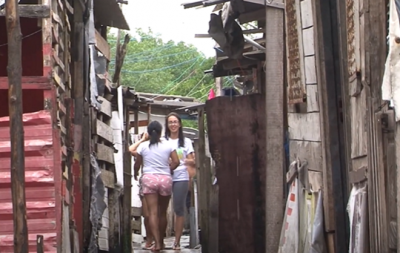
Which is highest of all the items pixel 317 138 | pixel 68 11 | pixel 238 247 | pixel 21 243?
pixel 68 11

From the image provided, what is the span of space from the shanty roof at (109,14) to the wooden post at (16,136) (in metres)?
7.02

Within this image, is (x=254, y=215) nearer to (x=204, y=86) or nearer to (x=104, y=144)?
(x=104, y=144)

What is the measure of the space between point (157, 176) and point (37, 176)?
201 inches

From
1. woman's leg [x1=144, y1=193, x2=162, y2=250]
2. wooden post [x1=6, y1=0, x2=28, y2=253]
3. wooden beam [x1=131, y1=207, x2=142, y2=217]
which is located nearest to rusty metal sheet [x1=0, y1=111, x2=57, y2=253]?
wooden post [x1=6, y1=0, x2=28, y2=253]

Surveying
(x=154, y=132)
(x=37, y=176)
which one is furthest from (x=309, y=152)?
(x=154, y=132)

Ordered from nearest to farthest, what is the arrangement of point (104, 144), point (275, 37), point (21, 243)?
point (21, 243) < point (275, 37) < point (104, 144)

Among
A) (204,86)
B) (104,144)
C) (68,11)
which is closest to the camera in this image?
(68,11)

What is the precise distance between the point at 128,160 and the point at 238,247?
3581 mm

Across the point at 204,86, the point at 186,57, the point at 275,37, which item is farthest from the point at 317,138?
the point at 186,57

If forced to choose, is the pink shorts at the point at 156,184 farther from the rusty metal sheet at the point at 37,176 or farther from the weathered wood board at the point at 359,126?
the weathered wood board at the point at 359,126

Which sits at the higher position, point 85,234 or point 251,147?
point 251,147

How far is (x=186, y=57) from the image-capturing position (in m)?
44.3

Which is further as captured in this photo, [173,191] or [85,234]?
[173,191]

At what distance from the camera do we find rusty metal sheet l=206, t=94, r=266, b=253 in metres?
10.3
